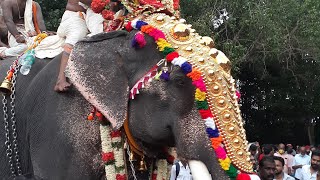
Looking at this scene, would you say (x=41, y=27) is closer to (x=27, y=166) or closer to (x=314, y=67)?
(x=27, y=166)

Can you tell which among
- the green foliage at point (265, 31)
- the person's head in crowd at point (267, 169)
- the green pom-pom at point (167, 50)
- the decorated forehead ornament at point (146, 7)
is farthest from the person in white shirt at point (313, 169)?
the green foliage at point (265, 31)

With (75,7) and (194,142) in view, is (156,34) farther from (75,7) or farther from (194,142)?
(75,7)

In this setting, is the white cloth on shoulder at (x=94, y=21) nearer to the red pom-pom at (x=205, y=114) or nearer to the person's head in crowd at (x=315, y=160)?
the red pom-pom at (x=205, y=114)

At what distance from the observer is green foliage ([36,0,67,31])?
13641 millimetres

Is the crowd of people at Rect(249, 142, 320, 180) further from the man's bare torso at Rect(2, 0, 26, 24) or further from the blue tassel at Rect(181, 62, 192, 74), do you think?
the man's bare torso at Rect(2, 0, 26, 24)

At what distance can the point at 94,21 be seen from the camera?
443cm

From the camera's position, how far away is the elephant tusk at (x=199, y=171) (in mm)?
3545

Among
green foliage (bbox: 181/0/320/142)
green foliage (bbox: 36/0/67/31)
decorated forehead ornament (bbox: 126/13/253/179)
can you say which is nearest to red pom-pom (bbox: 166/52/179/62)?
decorated forehead ornament (bbox: 126/13/253/179)

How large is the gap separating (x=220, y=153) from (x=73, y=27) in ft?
4.90

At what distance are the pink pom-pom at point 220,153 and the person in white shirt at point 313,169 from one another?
5.32m

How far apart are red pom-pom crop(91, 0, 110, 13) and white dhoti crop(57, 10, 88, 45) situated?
0.30 m

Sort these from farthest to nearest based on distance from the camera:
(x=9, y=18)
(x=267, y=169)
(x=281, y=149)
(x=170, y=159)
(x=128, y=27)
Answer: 1. (x=281, y=149)
2. (x=267, y=169)
3. (x=9, y=18)
4. (x=170, y=159)
5. (x=128, y=27)

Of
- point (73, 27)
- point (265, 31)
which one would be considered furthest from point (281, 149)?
point (73, 27)

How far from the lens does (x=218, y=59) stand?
152 inches
